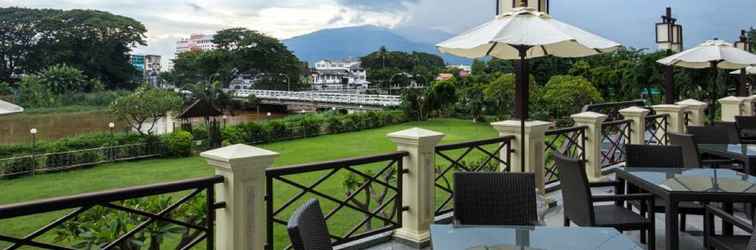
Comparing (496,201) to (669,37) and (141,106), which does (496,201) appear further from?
(141,106)

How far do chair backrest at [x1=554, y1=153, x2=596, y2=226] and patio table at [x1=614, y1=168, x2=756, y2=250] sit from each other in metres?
0.44

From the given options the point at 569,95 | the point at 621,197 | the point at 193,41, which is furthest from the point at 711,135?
the point at 193,41

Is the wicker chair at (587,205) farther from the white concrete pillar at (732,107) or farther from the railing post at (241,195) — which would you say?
the white concrete pillar at (732,107)

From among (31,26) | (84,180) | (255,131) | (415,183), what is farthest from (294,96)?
(415,183)

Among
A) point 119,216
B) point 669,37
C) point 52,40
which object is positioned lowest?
point 119,216

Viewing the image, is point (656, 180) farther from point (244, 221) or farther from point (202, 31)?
point (202, 31)

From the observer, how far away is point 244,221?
123 inches

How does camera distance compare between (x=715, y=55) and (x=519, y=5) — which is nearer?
(x=519, y=5)

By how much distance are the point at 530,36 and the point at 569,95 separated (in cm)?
2168

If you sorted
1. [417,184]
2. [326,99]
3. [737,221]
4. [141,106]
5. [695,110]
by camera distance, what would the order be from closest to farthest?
[737,221], [417,184], [695,110], [141,106], [326,99]

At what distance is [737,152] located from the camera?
4699mm

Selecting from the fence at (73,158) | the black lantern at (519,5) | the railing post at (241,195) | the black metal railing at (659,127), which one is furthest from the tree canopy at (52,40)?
the railing post at (241,195)

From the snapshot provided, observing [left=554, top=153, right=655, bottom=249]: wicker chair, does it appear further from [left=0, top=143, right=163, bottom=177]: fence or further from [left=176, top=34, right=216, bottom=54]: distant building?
[left=176, top=34, right=216, bottom=54]: distant building

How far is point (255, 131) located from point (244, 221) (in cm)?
2386
